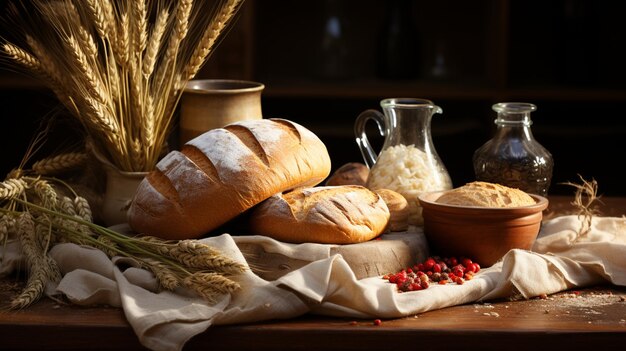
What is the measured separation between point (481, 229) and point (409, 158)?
25 centimetres

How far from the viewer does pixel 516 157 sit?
1.59m

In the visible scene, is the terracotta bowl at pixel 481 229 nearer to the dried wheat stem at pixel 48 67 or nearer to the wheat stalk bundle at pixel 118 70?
the wheat stalk bundle at pixel 118 70

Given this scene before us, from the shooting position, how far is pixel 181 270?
1.27 metres

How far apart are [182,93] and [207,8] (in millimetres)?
1360

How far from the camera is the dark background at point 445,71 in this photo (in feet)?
9.11

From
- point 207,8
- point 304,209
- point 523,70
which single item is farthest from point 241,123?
point 523,70

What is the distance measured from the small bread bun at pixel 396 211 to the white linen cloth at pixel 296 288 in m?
0.16

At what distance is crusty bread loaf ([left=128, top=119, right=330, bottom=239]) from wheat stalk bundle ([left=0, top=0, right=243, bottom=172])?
0.52ft

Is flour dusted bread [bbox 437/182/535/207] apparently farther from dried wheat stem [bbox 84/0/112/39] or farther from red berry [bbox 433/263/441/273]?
dried wheat stem [bbox 84/0/112/39]

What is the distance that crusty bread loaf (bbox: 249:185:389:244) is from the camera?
1327 mm

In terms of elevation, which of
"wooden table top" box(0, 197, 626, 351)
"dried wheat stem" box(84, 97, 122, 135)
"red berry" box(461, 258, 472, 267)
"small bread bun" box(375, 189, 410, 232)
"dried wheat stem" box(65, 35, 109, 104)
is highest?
"dried wheat stem" box(65, 35, 109, 104)

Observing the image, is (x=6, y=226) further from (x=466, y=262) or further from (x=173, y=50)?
(x=466, y=262)

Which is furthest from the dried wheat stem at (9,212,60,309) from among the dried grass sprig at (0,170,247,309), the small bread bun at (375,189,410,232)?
the small bread bun at (375,189,410,232)

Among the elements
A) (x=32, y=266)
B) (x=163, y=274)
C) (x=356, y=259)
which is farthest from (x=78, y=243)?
(x=356, y=259)
